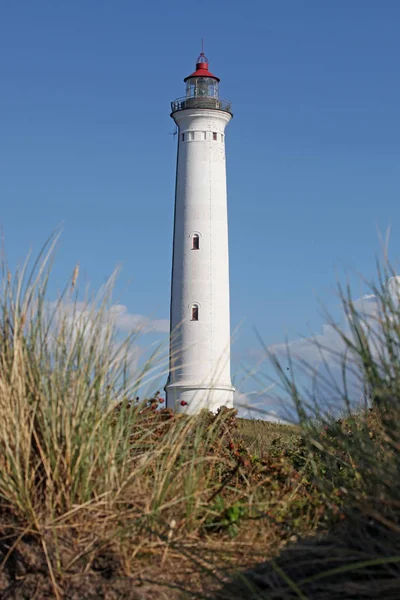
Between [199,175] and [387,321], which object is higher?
[199,175]

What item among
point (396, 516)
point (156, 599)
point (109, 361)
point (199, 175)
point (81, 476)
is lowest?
point (156, 599)

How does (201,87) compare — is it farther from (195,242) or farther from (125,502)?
(125,502)

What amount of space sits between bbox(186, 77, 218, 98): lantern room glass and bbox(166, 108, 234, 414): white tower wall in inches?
38.6

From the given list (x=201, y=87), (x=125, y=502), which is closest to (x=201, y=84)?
(x=201, y=87)

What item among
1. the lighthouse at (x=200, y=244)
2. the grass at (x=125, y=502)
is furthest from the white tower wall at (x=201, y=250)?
the grass at (x=125, y=502)

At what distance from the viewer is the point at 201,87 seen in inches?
1055

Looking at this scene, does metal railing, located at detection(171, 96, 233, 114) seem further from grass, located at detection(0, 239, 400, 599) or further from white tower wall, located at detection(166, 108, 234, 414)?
grass, located at detection(0, 239, 400, 599)

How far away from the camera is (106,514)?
381 cm

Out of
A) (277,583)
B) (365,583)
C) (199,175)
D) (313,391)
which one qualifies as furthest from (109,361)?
(199,175)

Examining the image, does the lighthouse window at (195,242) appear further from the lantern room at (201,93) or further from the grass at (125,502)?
the grass at (125,502)

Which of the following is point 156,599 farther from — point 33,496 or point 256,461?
point 256,461

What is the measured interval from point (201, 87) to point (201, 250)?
5.71 meters

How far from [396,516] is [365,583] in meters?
0.28

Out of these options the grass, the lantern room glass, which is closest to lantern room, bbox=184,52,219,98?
the lantern room glass
